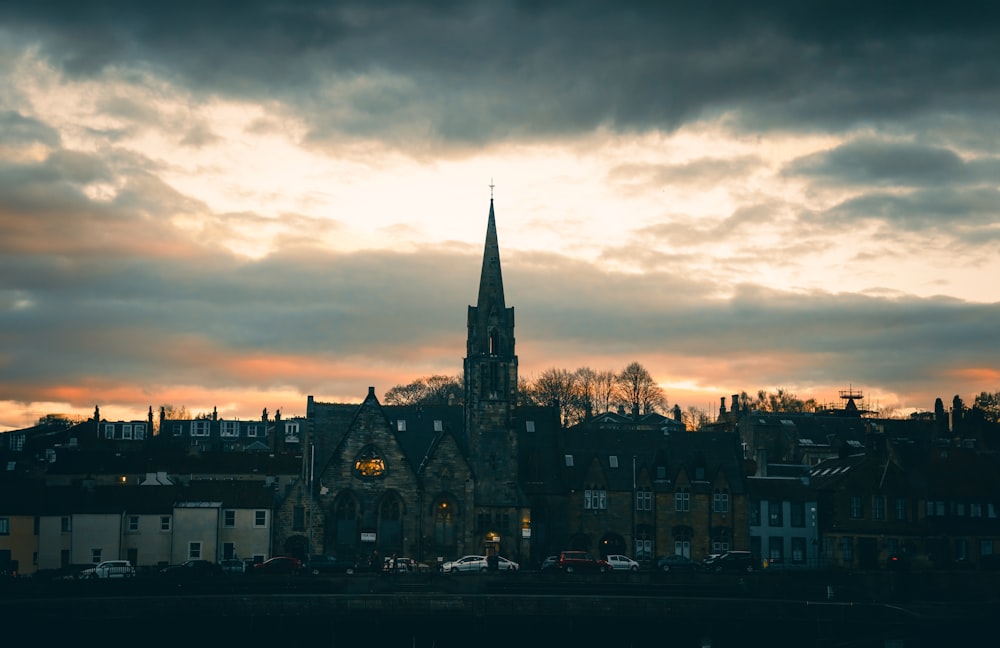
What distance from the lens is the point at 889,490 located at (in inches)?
3558

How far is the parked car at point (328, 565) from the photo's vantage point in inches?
3034

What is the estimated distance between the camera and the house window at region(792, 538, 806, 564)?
9659 centimetres

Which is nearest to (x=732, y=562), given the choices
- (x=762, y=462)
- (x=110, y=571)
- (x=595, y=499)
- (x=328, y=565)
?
(x=595, y=499)

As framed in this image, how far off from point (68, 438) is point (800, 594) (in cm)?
11247

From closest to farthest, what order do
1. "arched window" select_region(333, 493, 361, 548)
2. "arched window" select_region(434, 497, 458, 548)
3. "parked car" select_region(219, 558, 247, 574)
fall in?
"parked car" select_region(219, 558, 247, 574) → "arched window" select_region(333, 493, 361, 548) → "arched window" select_region(434, 497, 458, 548)

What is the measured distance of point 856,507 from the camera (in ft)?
298

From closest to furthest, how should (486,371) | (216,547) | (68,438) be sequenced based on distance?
(216,547)
(486,371)
(68,438)

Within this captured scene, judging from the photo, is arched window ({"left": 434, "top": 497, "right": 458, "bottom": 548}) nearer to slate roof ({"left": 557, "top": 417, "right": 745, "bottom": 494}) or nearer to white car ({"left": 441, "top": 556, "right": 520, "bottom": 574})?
white car ({"left": 441, "top": 556, "right": 520, "bottom": 574})

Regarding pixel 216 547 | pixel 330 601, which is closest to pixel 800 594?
pixel 330 601

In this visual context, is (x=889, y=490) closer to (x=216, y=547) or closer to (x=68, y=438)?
(x=216, y=547)

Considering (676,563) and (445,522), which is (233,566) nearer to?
(445,522)

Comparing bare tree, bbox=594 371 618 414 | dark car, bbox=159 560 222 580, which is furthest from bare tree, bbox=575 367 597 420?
dark car, bbox=159 560 222 580

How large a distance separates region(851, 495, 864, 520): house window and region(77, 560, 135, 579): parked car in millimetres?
53032

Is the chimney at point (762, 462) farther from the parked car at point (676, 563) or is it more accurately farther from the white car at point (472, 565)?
the white car at point (472, 565)
